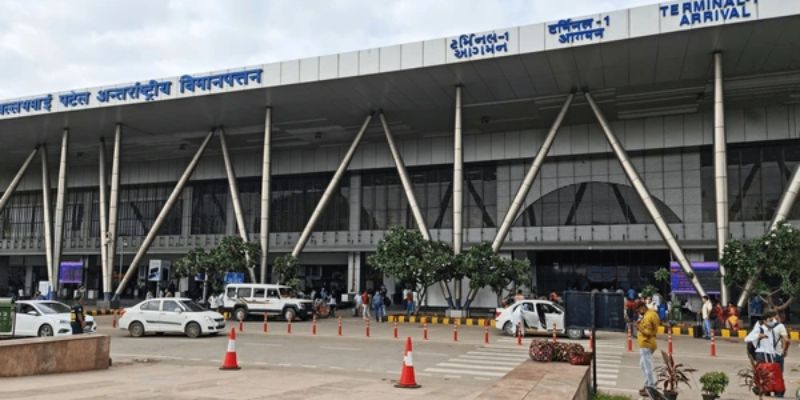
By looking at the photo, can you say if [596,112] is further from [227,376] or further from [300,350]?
[227,376]

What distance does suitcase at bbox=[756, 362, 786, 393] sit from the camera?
434 inches

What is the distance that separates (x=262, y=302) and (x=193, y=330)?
29.0 ft

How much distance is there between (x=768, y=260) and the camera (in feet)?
86.9

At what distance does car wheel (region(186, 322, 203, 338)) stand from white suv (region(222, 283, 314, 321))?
8332 mm

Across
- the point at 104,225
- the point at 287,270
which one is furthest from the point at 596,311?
the point at 104,225

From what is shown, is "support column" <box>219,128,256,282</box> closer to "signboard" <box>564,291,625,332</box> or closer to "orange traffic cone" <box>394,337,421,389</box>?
"orange traffic cone" <box>394,337,421,389</box>

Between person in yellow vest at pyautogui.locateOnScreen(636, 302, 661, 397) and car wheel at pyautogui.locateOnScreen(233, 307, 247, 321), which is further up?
person in yellow vest at pyautogui.locateOnScreen(636, 302, 661, 397)

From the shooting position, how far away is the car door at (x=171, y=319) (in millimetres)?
24188

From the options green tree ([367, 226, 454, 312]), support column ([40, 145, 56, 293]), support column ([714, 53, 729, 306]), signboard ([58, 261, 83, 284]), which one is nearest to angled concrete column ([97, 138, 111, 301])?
support column ([40, 145, 56, 293])

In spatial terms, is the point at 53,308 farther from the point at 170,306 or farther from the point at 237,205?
the point at 237,205

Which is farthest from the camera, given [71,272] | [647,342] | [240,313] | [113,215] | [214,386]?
[71,272]

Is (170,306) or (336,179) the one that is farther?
(336,179)

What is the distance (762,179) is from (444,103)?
1890 cm

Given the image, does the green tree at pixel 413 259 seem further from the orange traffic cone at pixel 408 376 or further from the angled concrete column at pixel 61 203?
the angled concrete column at pixel 61 203
